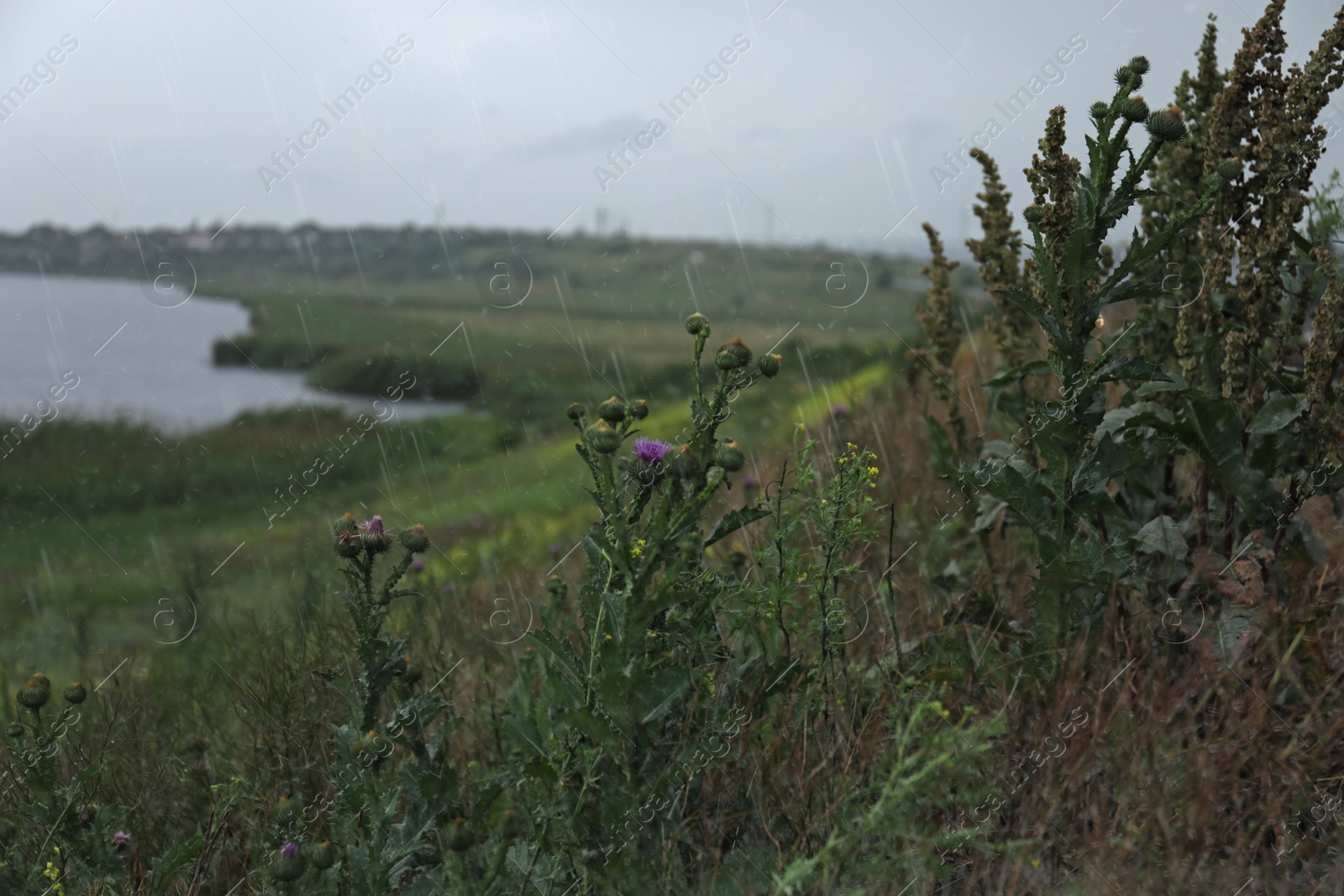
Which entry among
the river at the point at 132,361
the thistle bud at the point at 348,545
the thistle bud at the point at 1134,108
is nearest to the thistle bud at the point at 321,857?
the thistle bud at the point at 348,545

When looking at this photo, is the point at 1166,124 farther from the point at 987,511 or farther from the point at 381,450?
the point at 381,450

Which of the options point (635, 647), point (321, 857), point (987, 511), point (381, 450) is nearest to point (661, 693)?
point (635, 647)

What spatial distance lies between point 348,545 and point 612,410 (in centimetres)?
67

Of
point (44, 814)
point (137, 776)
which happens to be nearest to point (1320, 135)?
point (44, 814)

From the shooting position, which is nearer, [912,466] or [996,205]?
[996,205]

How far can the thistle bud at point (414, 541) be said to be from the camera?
2.06 meters

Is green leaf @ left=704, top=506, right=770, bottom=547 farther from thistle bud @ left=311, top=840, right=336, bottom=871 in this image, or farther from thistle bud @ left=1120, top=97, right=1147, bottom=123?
thistle bud @ left=1120, top=97, right=1147, bottom=123

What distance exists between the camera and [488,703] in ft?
9.06

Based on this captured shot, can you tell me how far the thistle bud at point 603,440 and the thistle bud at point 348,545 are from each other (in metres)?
0.63

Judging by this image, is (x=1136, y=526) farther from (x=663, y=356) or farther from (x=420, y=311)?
(x=420, y=311)

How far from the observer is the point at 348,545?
192 centimetres

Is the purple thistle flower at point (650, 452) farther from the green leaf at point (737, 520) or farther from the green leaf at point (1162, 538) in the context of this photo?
the green leaf at point (1162, 538)

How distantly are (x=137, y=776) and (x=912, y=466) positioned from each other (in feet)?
10.9

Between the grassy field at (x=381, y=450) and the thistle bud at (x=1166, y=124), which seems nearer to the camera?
the thistle bud at (x=1166, y=124)
